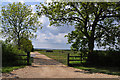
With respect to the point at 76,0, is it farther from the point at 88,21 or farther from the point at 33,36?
the point at 33,36

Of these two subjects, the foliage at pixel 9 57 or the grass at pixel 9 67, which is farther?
the foliage at pixel 9 57

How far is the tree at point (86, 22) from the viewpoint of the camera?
13.6 metres

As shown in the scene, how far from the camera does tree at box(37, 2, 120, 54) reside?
1360cm

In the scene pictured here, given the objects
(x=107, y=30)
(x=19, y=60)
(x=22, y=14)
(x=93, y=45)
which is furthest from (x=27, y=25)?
(x=107, y=30)

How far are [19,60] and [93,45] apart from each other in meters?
7.99

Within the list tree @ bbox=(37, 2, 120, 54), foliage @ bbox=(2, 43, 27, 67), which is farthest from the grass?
tree @ bbox=(37, 2, 120, 54)

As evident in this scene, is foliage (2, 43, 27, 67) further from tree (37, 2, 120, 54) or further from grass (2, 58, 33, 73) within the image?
tree (37, 2, 120, 54)

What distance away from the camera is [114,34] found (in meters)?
13.4

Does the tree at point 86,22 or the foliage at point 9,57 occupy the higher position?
the tree at point 86,22

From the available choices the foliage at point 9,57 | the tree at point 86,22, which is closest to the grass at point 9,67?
the foliage at point 9,57

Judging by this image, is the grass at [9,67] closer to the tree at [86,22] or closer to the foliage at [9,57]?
the foliage at [9,57]

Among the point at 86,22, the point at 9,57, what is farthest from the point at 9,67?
the point at 86,22

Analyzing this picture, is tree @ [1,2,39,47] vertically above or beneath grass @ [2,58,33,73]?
above

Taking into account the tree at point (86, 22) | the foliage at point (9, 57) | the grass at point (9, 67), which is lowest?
the grass at point (9, 67)
